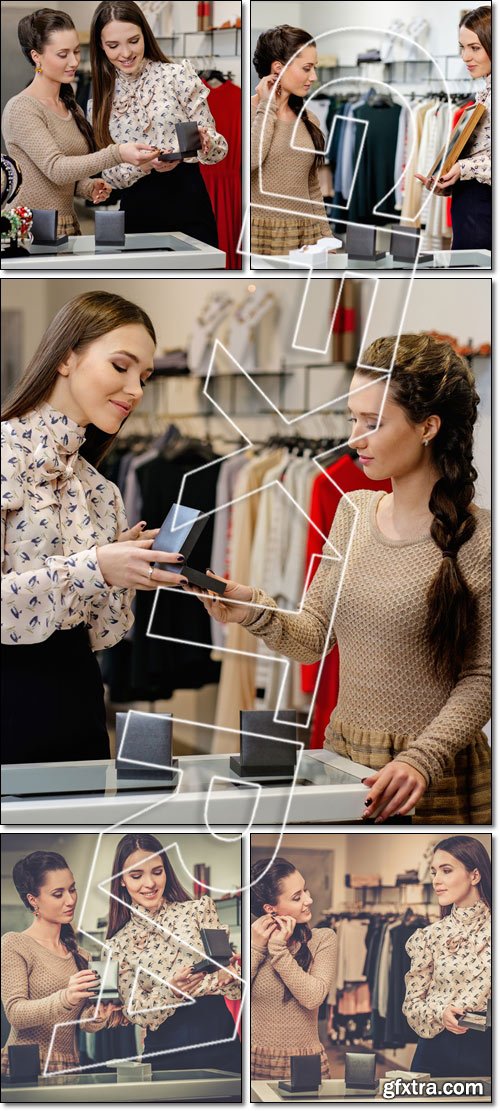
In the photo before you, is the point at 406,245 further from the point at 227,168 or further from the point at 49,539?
the point at 49,539

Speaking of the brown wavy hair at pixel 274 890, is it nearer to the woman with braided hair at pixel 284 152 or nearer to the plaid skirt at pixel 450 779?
the plaid skirt at pixel 450 779

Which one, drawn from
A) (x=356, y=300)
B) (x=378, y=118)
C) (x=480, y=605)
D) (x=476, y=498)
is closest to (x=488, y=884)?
(x=480, y=605)

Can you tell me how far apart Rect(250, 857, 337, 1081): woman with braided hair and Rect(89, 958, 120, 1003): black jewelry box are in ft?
0.76

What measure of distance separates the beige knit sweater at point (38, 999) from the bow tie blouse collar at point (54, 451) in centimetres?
74

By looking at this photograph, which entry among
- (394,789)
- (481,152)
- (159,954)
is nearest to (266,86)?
(481,152)

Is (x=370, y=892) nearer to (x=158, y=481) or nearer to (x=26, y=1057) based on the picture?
(x=26, y=1057)

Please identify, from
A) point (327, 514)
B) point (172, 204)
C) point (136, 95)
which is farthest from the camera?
point (327, 514)

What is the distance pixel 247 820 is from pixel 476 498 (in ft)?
2.33

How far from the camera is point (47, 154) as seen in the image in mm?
2057

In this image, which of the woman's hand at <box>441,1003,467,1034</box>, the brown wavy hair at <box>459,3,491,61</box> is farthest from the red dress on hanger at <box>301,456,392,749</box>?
the brown wavy hair at <box>459,3,491,61</box>

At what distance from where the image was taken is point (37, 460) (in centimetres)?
198

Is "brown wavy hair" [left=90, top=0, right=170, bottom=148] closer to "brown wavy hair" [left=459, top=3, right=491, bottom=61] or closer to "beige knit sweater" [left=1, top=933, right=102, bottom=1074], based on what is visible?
"brown wavy hair" [left=459, top=3, right=491, bottom=61]

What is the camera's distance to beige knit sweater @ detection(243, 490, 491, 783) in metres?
2.17

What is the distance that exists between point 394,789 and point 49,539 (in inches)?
27.6
